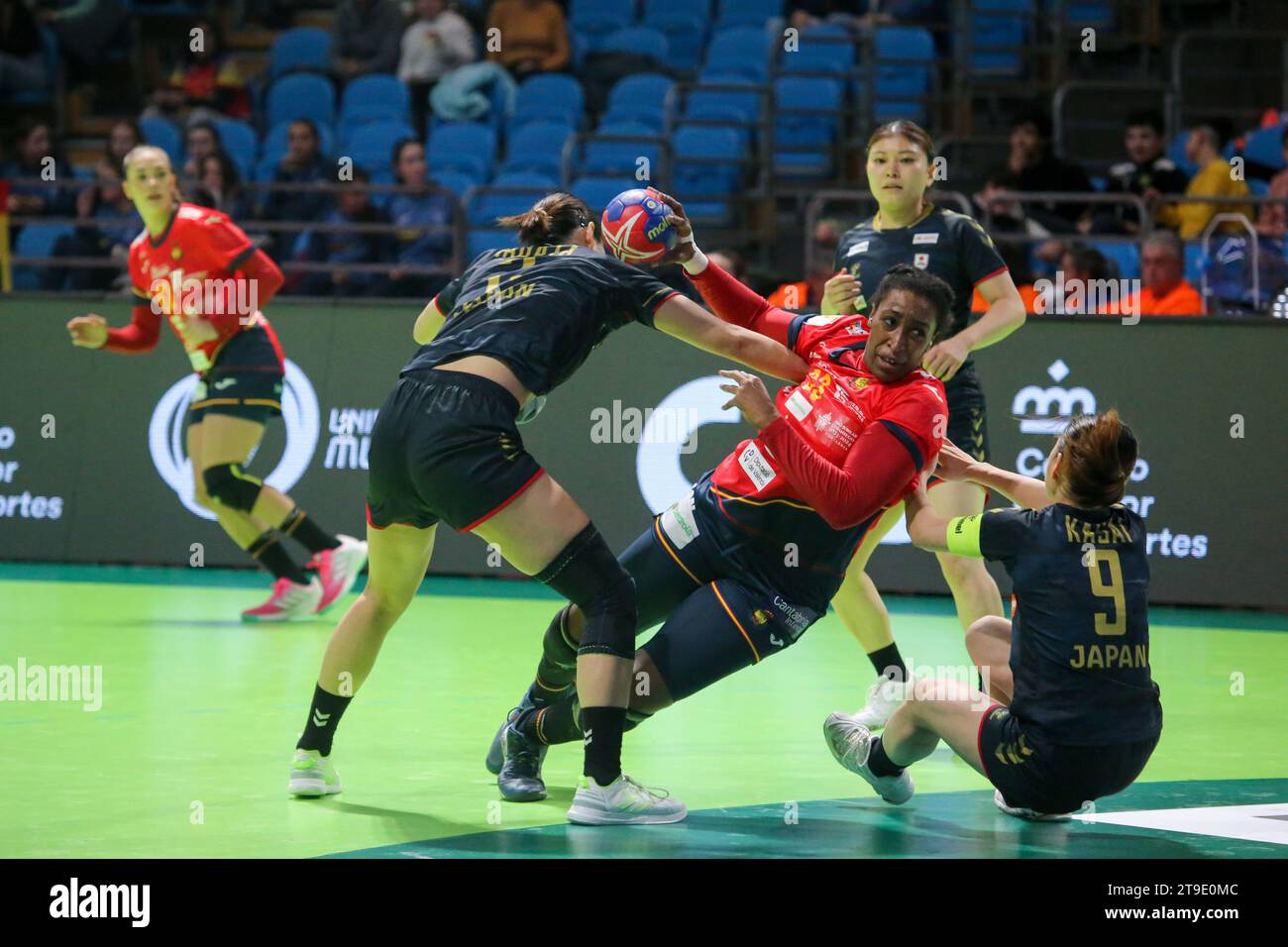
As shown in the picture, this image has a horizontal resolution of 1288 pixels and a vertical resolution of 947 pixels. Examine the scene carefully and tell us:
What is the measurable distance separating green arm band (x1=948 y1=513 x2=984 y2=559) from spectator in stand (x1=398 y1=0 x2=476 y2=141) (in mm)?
11923

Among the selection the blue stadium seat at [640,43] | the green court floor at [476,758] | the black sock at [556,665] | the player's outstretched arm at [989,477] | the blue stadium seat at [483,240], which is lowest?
the green court floor at [476,758]

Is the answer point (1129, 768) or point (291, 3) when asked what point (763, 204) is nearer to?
point (291, 3)

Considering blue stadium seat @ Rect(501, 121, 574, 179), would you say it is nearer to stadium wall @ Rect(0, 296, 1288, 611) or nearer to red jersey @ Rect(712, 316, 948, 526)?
stadium wall @ Rect(0, 296, 1288, 611)

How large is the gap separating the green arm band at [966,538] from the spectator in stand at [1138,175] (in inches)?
324

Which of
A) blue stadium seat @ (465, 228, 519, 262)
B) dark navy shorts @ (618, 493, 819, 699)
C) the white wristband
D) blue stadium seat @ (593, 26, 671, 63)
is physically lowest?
dark navy shorts @ (618, 493, 819, 699)

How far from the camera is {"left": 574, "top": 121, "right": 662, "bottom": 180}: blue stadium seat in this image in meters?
15.0

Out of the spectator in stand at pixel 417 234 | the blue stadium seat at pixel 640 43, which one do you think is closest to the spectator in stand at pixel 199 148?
the spectator in stand at pixel 417 234

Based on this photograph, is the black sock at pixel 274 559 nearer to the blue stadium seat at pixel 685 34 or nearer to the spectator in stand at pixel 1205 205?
the spectator in stand at pixel 1205 205

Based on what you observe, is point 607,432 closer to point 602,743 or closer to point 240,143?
point 602,743

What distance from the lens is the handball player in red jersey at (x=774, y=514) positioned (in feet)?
17.6

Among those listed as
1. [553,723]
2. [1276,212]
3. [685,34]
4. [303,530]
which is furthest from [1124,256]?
[553,723]

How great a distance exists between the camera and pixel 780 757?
6488mm

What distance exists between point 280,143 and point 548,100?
2.42 meters

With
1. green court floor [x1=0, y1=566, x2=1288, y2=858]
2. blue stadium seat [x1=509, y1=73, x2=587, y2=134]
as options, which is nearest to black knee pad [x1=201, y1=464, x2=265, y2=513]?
green court floor [x1=0, y1=566, x2=1288, y2=858]
